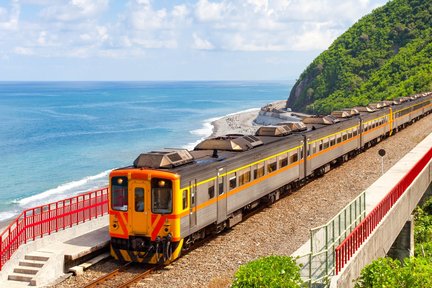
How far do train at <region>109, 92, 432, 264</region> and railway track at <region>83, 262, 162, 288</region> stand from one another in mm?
250

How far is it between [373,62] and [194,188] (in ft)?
365

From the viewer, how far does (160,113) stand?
495 ft

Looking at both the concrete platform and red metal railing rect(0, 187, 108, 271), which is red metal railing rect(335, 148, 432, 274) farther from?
red metal railing rect(0, 187, 108, 271)

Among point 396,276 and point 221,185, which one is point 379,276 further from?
point 221,185

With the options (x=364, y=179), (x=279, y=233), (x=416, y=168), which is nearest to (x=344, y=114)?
(x=364, y=179)

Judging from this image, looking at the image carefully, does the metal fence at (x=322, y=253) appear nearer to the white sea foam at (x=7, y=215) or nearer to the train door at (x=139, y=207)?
the train door at (x=139, y=207)

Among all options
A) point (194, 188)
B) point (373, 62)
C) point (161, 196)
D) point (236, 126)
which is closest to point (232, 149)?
point (194, 188)

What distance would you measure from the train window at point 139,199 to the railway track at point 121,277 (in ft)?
5.36

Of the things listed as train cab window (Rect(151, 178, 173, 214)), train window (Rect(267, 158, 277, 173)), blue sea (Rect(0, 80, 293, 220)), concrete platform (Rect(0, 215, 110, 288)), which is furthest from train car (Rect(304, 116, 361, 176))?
blue sea (Rect(0, 80, 293, 220))

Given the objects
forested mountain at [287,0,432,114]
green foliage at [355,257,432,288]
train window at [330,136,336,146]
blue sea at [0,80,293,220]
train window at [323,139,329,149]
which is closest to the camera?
green foliage at [355,257,432,288]

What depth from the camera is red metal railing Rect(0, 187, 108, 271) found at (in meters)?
16.4

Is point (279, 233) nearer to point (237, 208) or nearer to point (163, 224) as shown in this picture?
point (237, 208)

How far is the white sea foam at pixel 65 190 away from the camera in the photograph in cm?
4826

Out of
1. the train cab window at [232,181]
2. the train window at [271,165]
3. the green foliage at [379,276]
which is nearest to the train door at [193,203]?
the train cab window at [232,181]
